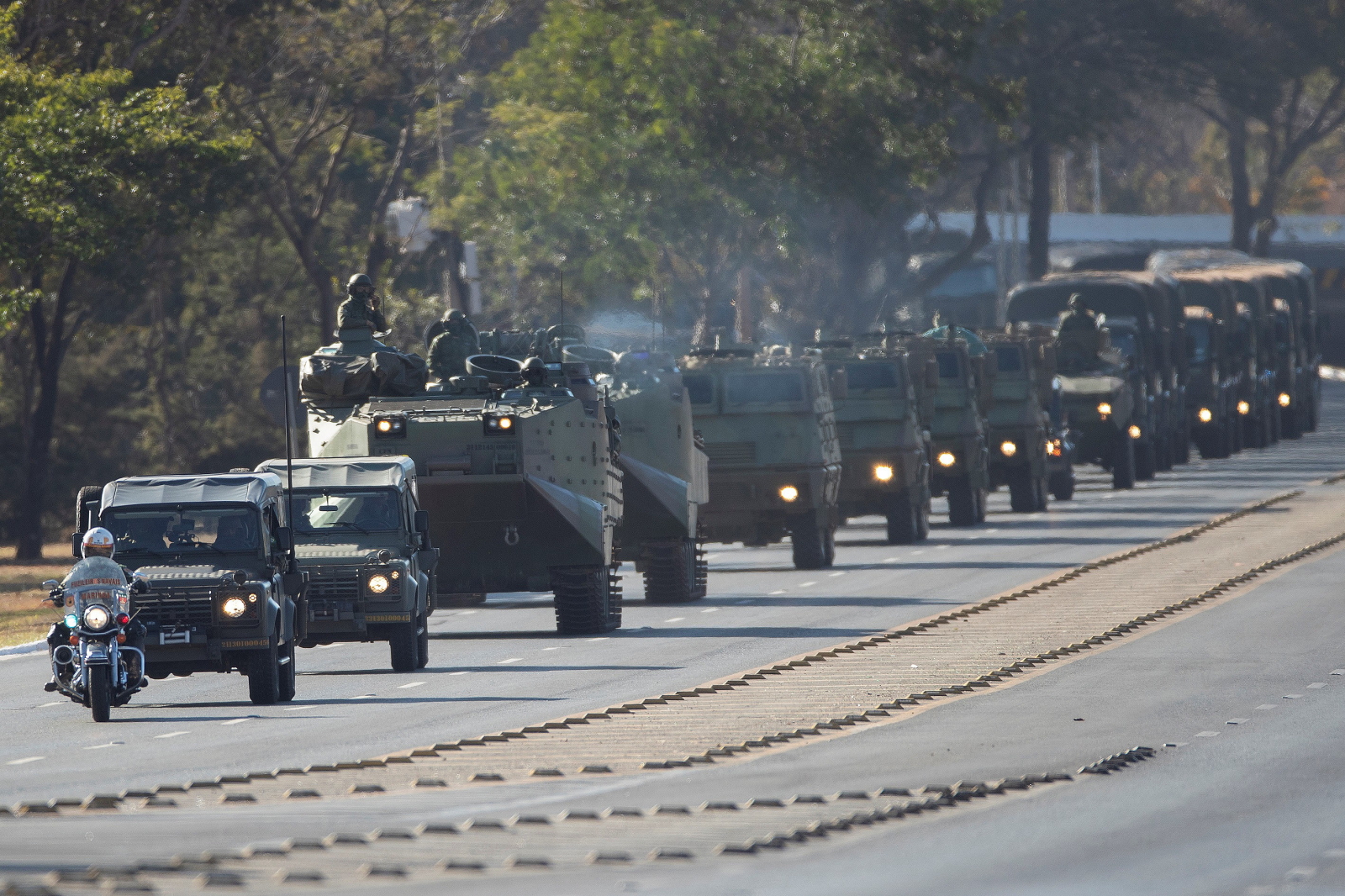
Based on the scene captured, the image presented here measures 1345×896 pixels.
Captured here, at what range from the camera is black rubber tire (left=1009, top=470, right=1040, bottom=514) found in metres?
39.0

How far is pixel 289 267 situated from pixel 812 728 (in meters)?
37.7

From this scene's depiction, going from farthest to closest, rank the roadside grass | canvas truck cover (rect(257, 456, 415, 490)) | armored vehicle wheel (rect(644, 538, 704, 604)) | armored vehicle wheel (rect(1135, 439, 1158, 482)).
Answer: armored vehicle wheel (rect(1135, 439, 1158, 482)), armored vehicle wheel (rect(644, 538, 704, 604)), the roadside grass, canvas truck cover (rect(257, 456, 415, 490))

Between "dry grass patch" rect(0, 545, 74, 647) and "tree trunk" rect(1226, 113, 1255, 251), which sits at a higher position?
"tree trunk" rect(1226, 113, 1255, 251)

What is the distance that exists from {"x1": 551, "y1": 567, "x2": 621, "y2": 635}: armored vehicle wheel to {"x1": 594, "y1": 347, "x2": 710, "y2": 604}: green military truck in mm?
2328

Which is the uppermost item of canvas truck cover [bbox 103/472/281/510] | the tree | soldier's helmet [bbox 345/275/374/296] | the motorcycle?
the tree

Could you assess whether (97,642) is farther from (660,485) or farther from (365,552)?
(660,485)

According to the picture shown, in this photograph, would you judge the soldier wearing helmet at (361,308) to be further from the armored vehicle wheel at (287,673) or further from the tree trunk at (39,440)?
the tree trunk at (39,440)

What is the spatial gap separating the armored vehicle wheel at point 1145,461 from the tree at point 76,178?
18.8m

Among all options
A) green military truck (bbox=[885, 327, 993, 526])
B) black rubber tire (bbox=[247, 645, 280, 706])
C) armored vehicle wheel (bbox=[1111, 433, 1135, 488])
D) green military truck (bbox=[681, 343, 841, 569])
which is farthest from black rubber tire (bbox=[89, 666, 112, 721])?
armored vehicle wheel (bbox=[1111, 433, 1135, 488])

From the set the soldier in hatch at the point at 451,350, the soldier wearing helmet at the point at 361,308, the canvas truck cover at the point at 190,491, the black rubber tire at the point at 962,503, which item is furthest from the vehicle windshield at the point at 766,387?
the canvas truck cover at the point at 190,491

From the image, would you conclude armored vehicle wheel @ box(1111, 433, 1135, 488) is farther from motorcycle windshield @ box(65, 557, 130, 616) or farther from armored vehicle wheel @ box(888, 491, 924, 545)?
motorcycle windshield @ box(65, 557, 130, 616)

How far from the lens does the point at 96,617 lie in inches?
637

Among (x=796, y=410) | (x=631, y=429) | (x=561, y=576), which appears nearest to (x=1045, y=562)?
(x=796, y=410)

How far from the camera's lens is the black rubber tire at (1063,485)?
138ft
